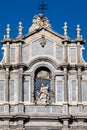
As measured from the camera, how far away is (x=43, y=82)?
29219mm

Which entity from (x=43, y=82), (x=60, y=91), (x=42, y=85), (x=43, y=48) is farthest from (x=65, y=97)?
(x=43, y=48)

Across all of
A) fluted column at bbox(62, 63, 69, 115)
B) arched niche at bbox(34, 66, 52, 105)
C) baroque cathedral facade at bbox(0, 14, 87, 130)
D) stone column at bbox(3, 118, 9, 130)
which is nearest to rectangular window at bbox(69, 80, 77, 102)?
baroque cathedral facade at bbox(0, 14, 87, 130)

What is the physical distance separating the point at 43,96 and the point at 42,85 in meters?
0.65

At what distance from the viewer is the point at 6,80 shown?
94.0ft

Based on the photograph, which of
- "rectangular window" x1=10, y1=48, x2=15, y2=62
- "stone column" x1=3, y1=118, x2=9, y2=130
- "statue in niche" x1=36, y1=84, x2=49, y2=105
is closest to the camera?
"stone column" x1=3, y1=118, x2=9, y2=130

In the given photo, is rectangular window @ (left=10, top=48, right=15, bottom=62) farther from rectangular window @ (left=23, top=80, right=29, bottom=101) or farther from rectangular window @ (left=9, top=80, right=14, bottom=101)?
rectangular window @ (left=23, top=80, right=29, bottom=101)

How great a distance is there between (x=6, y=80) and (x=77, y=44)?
14.1 feet

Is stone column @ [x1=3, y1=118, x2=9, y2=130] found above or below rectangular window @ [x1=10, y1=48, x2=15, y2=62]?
below

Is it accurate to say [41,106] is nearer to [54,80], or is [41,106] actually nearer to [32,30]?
[54,80]

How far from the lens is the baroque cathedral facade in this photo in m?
28.0

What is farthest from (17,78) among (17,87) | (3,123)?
(3,123)

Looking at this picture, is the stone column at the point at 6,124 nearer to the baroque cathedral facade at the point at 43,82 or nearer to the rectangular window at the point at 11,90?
the baroque cathedral facade at the point at 43,82

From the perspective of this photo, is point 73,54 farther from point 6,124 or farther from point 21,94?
point 6,124

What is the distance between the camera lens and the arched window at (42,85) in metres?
28.6
